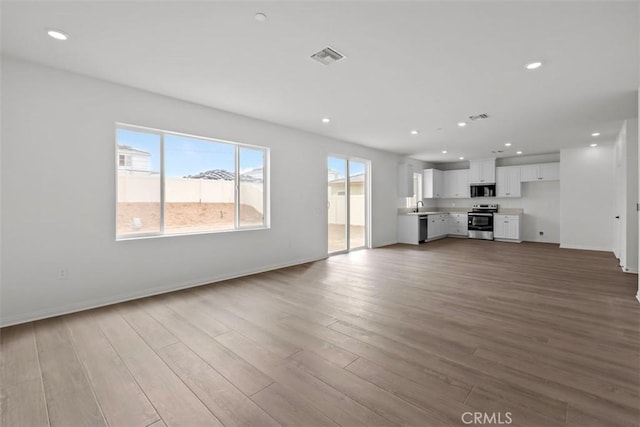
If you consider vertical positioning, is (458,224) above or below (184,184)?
below

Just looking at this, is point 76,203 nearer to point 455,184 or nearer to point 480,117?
point 480,117

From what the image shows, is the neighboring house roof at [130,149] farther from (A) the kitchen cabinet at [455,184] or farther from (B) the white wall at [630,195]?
(A) the kitchen cabinet at [455,184]

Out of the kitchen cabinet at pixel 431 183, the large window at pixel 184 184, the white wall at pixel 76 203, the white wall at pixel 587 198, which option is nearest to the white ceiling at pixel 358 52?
the white wall at pixel 76 203

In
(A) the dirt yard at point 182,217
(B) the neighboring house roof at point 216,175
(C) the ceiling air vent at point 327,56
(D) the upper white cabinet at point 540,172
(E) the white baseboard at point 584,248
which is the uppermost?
(C) the ceiling air vent at point 327,56

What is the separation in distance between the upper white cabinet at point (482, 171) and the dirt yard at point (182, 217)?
→ 760 centimetres

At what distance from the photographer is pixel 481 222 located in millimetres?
9109

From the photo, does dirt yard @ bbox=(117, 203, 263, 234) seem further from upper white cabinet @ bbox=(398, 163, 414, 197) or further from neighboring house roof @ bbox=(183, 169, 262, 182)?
upper white cabinet @ bbox=(398, 163, 414, 197)

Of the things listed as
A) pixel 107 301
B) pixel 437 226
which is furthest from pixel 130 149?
pixel 437 226

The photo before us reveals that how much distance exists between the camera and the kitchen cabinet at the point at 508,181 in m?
8.73

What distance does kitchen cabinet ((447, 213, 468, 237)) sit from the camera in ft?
31.9

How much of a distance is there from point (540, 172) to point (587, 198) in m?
1.43

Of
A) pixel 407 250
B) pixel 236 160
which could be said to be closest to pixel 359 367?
pixel 236 160

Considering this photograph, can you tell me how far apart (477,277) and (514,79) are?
9.43 ft

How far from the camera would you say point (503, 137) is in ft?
20.8
